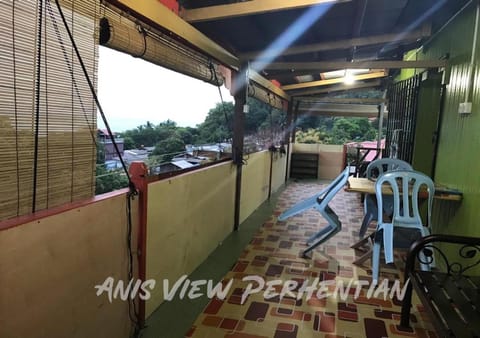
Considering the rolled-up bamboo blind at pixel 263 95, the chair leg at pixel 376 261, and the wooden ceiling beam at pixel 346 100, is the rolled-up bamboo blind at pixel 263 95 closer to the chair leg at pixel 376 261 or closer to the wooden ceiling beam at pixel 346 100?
the wooden ceiling beam at pixel 346 100

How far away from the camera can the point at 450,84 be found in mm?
3393

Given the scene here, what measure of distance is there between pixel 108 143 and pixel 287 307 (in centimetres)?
168

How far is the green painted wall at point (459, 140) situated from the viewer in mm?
2650

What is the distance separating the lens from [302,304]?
2.50 meters

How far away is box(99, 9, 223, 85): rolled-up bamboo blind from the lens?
1778 millimetres

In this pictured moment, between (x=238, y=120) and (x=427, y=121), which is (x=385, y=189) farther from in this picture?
(x=238, y=120)

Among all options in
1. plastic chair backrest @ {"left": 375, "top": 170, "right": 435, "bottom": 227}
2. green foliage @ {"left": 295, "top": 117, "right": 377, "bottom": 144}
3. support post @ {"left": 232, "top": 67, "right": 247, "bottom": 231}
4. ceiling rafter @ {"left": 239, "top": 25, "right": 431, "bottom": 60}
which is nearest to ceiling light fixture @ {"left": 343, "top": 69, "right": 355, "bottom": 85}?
ceiling rafter @ {"left": 239, "top": 25, "right": 431, "bottom": 60}

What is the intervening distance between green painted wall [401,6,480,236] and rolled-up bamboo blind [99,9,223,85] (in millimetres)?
2293

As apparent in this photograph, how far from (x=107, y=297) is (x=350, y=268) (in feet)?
7.36

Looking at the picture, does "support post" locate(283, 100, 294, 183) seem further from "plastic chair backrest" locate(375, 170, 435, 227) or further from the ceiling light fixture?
"plastic chair backrest" locate(375, 170, 435, 227)

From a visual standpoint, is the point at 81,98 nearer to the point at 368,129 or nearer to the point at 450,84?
the point at 450,84

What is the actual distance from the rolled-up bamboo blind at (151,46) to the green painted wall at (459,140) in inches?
90.3

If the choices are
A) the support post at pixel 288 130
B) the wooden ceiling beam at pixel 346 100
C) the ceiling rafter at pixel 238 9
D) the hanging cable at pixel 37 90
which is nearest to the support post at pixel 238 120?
the ceiling rafter at pixel 238 9

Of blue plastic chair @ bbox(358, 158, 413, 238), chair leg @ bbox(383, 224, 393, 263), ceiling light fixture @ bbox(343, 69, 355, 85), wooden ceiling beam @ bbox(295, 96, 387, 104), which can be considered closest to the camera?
chair leg @ bbox(383, 224, 393, 263)
